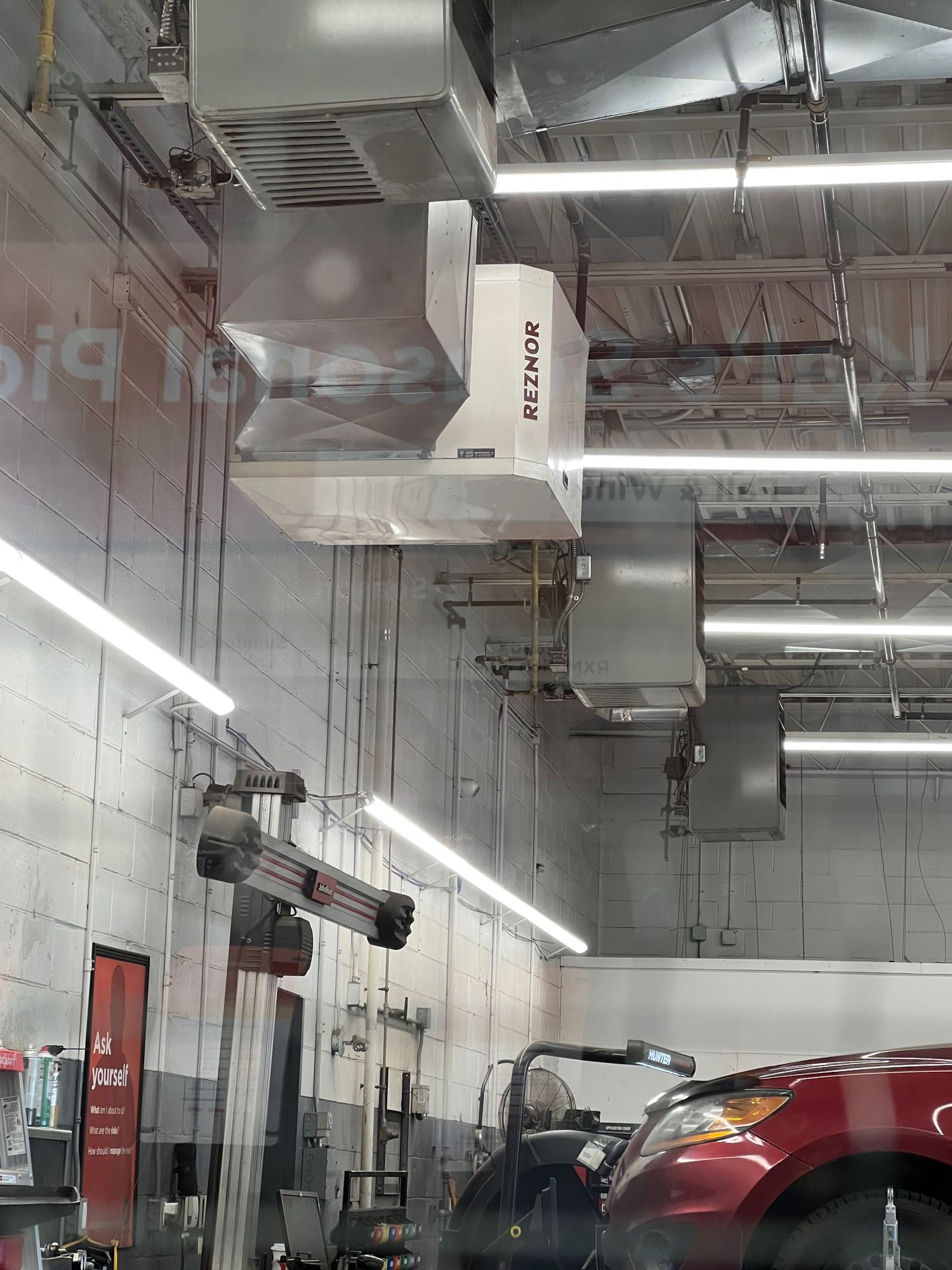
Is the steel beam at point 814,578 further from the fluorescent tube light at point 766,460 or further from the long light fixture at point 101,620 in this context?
the long light fixture at point 101,620

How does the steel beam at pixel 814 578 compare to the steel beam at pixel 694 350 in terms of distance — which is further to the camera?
the steel beam at pixel 814 578

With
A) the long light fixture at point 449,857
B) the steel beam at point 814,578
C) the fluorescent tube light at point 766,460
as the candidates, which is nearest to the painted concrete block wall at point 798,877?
the long light fixture at point 449,857

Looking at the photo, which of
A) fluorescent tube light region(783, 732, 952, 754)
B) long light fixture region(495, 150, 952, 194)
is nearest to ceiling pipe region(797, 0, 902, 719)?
long light fixture region(495, 150, 952, 194)

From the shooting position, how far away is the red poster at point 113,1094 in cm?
572

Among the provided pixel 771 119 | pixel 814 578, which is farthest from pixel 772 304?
pixel 814 578

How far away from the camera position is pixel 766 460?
739 centimetres

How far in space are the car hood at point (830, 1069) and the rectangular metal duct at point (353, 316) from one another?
2.05m

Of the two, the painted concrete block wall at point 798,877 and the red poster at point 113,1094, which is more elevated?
the painted concrete block wall at point 798,877

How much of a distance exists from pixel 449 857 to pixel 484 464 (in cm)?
499

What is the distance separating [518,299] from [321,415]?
0.97 m

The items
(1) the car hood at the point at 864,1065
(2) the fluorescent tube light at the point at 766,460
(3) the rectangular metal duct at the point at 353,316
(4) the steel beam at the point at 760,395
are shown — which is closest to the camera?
(1) the car hood at the point at 864,1065

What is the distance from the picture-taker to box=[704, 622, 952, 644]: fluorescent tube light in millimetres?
9695

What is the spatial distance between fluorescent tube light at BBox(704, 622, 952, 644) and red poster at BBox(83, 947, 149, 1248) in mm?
4924

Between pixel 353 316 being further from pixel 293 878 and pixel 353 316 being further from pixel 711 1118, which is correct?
pixel 293 878
